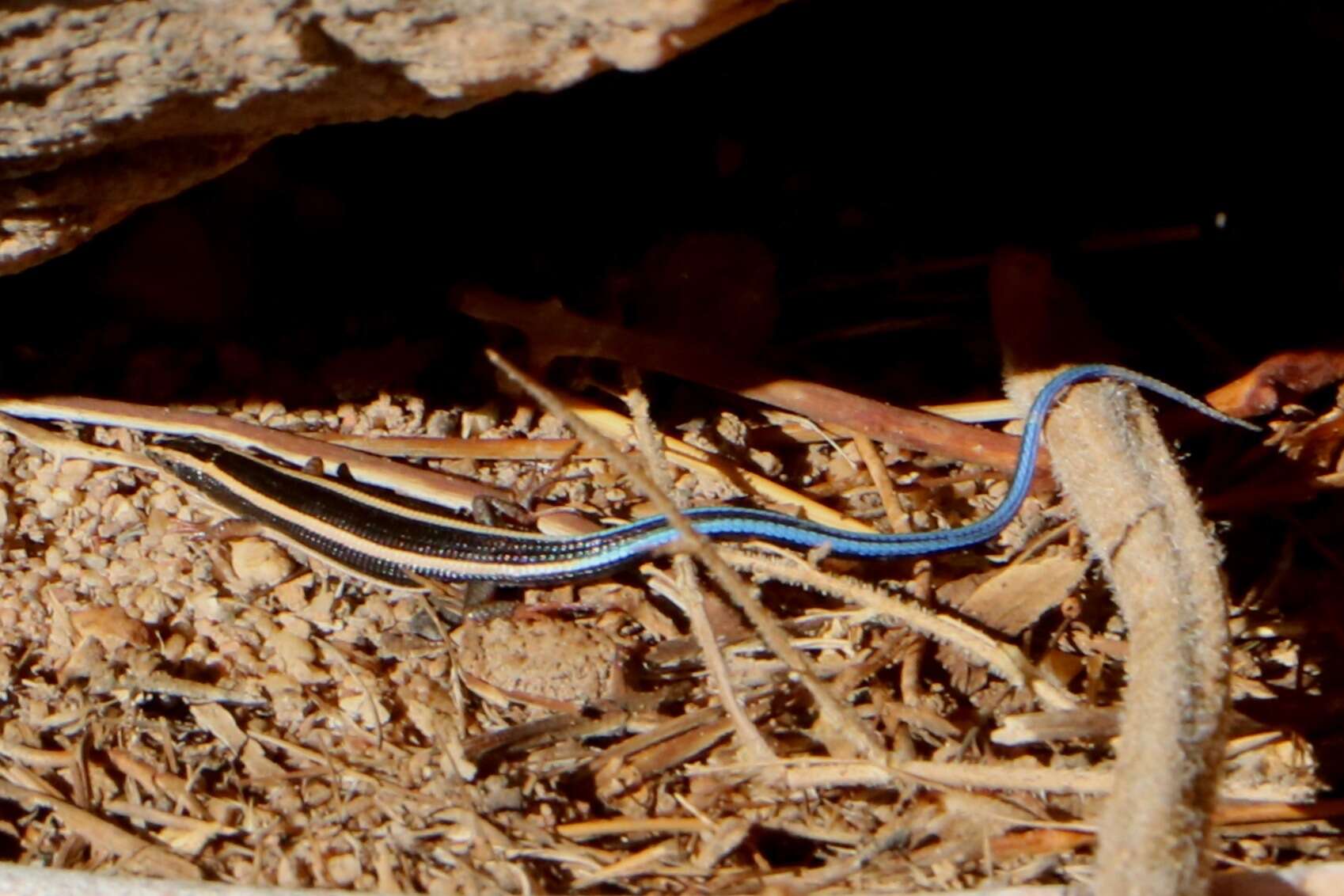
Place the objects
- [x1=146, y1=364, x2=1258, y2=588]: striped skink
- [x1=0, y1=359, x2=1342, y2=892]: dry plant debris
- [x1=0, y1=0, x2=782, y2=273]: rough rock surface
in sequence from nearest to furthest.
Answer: [x1=0, y1=0, x2=782, y2=273]: rough rock surface
[x1=0, y1=359, x2=1342, y2=892]: dry plant debris
[x1=146, y1=364, x2=1258, y2=588]: striped skink

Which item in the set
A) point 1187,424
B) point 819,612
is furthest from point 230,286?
point 1187,424

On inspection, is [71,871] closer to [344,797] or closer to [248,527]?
[344,797]

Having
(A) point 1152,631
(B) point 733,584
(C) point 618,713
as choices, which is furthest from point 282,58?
(A) point 1152,631

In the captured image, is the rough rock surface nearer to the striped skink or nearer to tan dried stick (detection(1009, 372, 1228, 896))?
the striped skink

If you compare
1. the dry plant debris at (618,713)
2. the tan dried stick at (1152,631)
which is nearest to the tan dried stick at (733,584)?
the dry plant debris at (618,713)

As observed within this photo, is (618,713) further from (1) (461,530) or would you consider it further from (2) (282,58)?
(2) (282,58)

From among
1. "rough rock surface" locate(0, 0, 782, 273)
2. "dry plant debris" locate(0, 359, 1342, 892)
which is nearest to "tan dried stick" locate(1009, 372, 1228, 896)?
"dry plant debris" locate(0, 359, 1342, 892)
